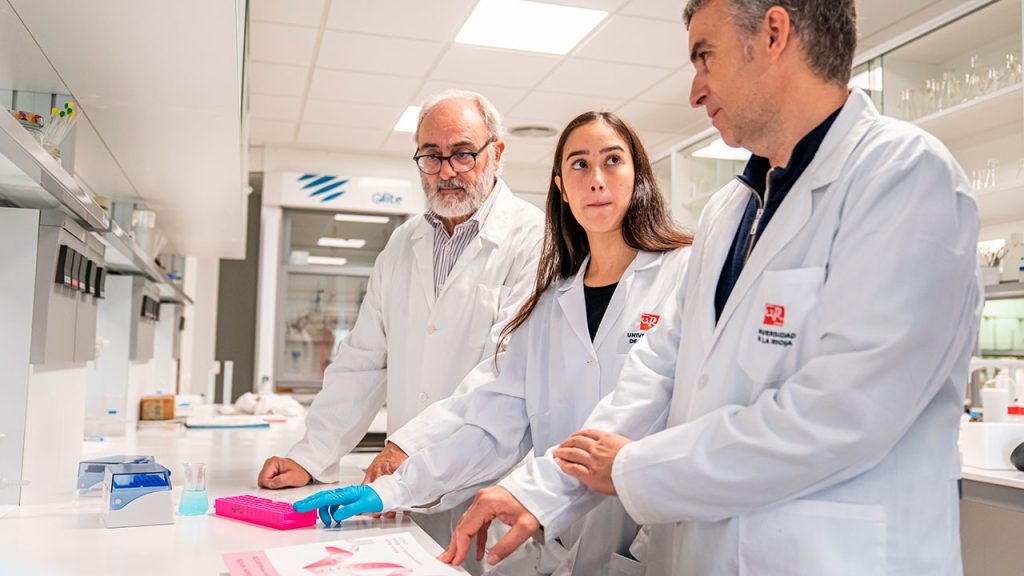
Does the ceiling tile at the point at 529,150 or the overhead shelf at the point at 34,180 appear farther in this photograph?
the ceiling tile at the point at 529,150

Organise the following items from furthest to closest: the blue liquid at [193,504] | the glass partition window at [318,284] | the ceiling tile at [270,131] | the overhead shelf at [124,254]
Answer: the glass partition window at [318,284] < the ceiling tile at [270,131] < the overhead shelf at [124,254] < the blue liquid at [193,504]

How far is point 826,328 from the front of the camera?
3.32 feet

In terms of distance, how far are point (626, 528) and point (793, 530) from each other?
59cm

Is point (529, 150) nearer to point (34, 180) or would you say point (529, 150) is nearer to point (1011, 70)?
point (1011, 70)

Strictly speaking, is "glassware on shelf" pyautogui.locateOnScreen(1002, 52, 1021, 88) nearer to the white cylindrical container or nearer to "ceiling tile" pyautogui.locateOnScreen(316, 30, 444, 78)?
the white cylindrical container

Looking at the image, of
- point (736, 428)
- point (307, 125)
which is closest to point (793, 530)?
point (736, 428)

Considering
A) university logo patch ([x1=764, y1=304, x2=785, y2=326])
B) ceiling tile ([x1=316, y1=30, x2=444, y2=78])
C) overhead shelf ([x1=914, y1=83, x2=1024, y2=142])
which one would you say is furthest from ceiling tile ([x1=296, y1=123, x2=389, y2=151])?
university logo patch ([x1=764, y1=304, x2=785, y2=326])

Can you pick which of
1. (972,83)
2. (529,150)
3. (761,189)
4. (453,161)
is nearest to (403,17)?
(453,161)

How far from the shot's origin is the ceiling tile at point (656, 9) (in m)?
3.93

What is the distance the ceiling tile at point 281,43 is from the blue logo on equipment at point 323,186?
2057mm

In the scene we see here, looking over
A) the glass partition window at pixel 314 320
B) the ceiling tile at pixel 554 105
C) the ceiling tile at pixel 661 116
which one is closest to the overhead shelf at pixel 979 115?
the ceiling tile at pixel 661 116

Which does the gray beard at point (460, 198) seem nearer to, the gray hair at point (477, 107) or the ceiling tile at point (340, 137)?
the gray hair at point (477, 107)

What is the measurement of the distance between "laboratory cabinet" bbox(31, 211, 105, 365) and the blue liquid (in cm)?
54

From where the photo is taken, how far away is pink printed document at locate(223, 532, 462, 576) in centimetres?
103
